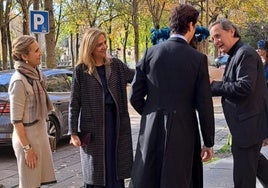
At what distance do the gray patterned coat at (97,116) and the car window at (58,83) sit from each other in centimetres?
485

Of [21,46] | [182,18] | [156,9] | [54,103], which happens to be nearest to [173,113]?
[182,18]

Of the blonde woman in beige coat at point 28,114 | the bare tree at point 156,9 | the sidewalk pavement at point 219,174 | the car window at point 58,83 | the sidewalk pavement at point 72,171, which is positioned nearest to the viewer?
the blonde woman in beige coat at point 28,114

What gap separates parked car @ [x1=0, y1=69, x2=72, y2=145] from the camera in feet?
25.3

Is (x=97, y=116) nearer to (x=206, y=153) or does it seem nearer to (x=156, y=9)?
(x=206, y=153)

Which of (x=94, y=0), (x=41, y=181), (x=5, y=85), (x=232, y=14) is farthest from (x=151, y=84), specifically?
(x=232, y=14)

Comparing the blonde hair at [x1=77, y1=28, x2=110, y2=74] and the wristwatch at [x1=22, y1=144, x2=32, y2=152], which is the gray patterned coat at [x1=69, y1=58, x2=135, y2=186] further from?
the wristwatch at [x1=22, y1=144, x2=32, y2=152]

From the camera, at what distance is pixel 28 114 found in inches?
159

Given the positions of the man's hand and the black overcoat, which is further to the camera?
the man's hand

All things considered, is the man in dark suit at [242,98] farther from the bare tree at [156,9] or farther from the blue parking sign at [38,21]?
the bare tree at [156,9]

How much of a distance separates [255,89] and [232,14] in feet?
124

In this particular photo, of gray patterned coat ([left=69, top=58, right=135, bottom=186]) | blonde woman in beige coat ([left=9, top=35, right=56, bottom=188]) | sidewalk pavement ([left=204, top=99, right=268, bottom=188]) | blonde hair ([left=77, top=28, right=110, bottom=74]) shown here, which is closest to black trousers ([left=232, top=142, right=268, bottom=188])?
gray patterned coat ([left=69, top=58, right=135, bottom=186])

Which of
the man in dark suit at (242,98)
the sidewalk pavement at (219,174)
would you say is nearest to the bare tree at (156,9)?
the sidewalk pavement at (219,174)

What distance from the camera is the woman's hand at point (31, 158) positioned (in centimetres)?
402

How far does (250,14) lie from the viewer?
38.2m
